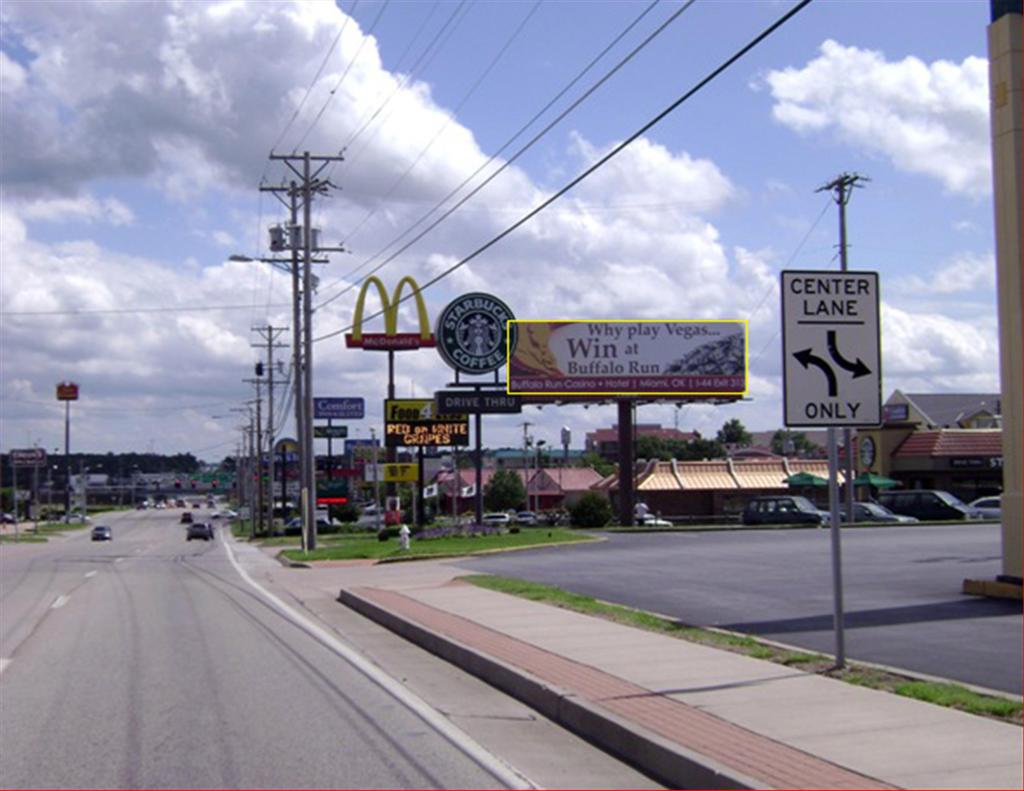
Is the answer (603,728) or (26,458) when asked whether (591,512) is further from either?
(26,458)

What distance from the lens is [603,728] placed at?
945cm

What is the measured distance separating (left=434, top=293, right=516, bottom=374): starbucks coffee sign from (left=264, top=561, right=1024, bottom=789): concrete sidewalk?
29.6 meters

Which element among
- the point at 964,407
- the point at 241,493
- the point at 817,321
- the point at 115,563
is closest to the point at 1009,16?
the point at 817,321

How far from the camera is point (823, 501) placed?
220 feet

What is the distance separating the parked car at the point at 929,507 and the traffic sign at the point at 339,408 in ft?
156

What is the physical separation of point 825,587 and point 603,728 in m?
10.6

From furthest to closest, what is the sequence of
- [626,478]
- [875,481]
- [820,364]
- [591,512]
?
[875,481]
[626,478]
[591,512]
[820,364]

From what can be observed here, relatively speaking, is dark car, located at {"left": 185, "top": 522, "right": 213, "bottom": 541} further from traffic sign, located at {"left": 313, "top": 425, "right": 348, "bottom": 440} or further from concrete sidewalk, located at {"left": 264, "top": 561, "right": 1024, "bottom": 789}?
concrete sidewalk, located at {"left": 264, "top": 561, "right": 1024, "bottom": 789}

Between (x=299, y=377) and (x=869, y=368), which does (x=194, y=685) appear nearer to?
(x=869, y=368)

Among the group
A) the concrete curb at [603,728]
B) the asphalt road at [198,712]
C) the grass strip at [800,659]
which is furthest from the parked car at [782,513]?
the concrete curb at [603,728]

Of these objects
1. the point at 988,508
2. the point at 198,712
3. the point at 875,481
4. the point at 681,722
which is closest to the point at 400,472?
the point at 988,508

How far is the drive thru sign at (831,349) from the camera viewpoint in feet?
35.7

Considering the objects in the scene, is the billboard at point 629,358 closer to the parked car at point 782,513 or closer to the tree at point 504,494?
the parked car at point 782,513

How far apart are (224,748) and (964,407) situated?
78.0 metres
